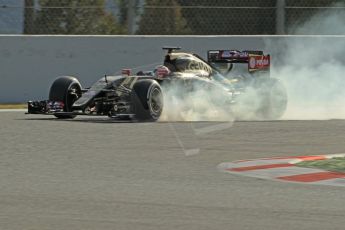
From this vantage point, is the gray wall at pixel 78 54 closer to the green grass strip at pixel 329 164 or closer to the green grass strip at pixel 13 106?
the green grass strip at pixel 13 106

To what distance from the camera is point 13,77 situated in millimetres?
18688

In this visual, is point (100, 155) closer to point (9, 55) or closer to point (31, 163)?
point (31, 163)

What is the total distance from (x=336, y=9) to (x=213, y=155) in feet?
33.1

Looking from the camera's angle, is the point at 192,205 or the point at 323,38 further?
the point at 323,38

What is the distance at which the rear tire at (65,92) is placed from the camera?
49.2ft

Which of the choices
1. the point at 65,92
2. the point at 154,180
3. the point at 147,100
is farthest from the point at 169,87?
the point at 154,180

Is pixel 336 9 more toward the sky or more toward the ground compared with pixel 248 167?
more toward the sky

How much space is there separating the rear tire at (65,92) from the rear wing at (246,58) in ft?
9.18

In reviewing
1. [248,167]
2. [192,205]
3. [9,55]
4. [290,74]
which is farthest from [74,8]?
[192,205]

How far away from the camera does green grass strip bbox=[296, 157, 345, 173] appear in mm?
9180

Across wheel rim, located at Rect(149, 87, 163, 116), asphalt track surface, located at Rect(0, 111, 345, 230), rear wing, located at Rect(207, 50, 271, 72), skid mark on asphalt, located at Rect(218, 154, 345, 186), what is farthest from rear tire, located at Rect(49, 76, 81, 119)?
skid mark on asphalt, located at Rect(218, 154, 345, 186)

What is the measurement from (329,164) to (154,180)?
213cm

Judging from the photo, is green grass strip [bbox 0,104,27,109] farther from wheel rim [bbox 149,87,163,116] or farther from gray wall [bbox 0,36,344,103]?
wheel rim [bbox 149,87,163,116]

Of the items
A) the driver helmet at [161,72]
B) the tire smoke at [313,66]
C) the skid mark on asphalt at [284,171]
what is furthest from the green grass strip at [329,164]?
the tire smoke at [313,66]
